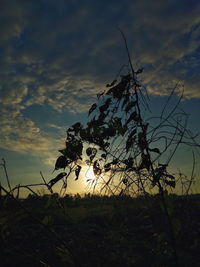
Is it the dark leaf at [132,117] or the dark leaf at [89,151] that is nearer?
the dark leaf at [132,117]

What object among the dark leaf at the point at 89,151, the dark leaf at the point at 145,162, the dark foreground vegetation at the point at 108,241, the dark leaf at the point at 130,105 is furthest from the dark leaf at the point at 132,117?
the dark foreground vegetation at the point at 108,241

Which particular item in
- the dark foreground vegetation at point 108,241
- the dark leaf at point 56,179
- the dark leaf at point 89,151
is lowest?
the dark foreground vegetation at point 108,241

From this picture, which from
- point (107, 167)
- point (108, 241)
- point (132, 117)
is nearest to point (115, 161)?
point (107, 167)

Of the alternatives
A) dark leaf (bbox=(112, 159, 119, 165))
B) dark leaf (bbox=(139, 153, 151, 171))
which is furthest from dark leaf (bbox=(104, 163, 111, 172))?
dark leaf (bbox=(139, 153, 151, 171))

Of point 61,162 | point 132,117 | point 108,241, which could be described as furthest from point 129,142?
point 108,241

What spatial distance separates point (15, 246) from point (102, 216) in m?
2.84

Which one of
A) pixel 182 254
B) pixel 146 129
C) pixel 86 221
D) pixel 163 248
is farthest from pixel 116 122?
pixel 86 221

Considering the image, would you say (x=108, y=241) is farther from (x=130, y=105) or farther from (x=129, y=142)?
(x=130, y=105)

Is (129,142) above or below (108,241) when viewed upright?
above

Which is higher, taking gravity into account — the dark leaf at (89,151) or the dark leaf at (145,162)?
the dark leaf at (89,151)

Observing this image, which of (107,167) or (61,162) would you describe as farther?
(107,167)

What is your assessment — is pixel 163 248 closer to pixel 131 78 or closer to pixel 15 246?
pixel 15 246

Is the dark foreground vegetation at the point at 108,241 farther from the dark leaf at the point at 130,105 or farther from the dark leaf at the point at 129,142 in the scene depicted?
the dark leaf at the point at 130,105

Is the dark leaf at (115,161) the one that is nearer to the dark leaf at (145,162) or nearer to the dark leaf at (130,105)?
the dark leaf at (145,162)
